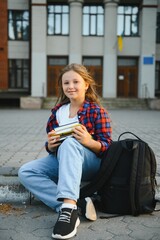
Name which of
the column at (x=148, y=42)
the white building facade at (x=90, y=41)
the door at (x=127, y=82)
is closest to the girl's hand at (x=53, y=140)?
the white building facade at (x=90, y=41)

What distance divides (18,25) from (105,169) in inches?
1091

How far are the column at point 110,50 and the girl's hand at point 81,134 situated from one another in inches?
971

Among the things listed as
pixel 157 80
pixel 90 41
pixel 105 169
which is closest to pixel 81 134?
pixel 105 169

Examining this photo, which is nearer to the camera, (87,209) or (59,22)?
(87,209)

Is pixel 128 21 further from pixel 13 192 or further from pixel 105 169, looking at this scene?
pixel 105 169

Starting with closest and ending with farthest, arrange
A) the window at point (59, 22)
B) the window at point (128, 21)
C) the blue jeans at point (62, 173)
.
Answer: the blue jeans at point (62, 173)
the window at point (59, 22)
the window at point (128, 21)

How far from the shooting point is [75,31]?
1049 inches

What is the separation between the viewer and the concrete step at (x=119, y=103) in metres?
24.1

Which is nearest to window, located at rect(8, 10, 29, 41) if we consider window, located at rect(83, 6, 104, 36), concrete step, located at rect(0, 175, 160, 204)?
window, located at rect(83, 6, 104, 36)

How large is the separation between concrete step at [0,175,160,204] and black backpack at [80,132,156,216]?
0.69m

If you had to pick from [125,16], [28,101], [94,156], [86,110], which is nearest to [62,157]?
[94,156]

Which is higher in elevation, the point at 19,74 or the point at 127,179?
the point at 19,74

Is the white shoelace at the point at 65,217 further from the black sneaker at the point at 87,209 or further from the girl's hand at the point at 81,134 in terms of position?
the girl's hand at the point at 81,134

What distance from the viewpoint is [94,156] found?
3025mm
